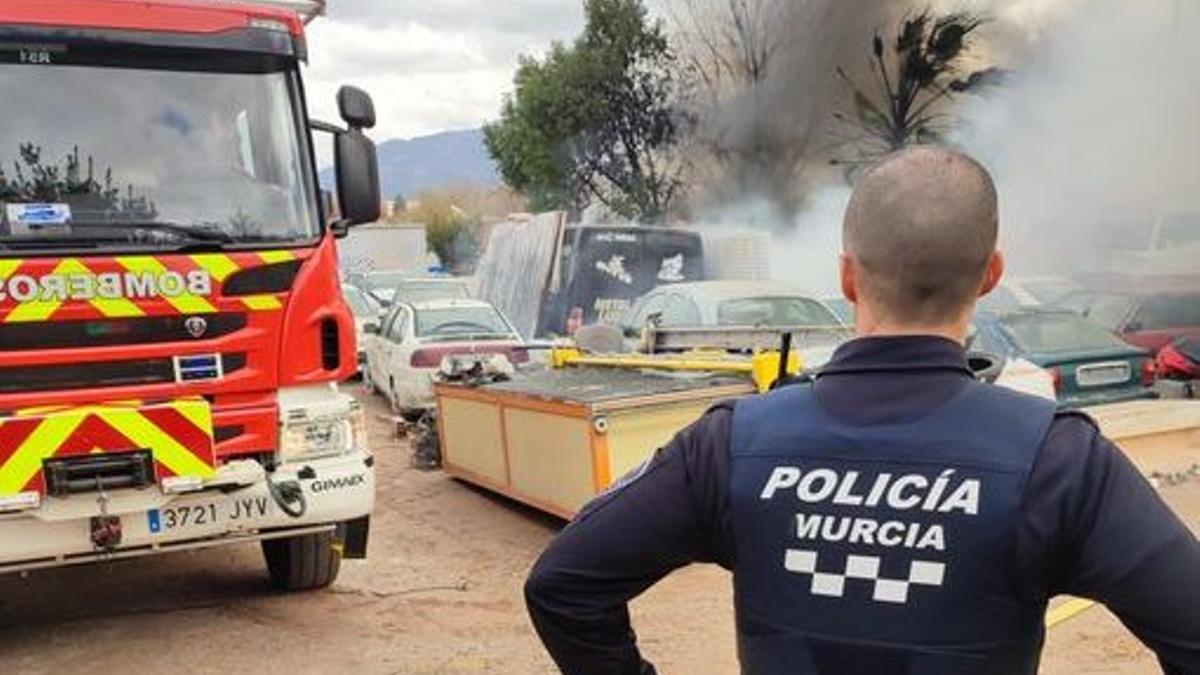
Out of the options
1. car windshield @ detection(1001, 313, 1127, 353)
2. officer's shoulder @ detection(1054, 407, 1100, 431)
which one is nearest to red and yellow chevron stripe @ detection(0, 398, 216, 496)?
officer's shoulder @ detection(1054, 407, 1100, 431)

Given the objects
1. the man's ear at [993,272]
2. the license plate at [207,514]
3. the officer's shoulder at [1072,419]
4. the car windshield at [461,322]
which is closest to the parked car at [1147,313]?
the car windshield at [461,322]

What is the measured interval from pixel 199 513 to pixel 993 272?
404cm

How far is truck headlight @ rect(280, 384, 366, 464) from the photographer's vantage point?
506cm

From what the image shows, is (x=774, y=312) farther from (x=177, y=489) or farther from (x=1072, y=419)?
(x=1072, y=419)

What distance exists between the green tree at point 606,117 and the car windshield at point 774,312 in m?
18.2

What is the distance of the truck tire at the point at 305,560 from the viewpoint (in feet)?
18.7

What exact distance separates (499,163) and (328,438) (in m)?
29.1

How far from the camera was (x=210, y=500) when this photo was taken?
488cm

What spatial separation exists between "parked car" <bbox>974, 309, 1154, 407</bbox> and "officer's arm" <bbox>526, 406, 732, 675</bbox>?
275 inches

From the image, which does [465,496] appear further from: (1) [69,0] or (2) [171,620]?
(1) [69,0]

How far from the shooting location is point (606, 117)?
29203 millimetres

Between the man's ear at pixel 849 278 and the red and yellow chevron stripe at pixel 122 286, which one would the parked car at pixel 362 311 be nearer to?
the red and yellow chevron stripe at pixel 122 286

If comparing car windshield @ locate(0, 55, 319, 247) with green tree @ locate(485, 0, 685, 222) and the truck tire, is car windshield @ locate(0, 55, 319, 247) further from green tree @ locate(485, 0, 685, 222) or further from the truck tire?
green tree @ locate(485, 0, 685, 222)

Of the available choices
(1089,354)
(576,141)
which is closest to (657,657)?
(1089,354)
